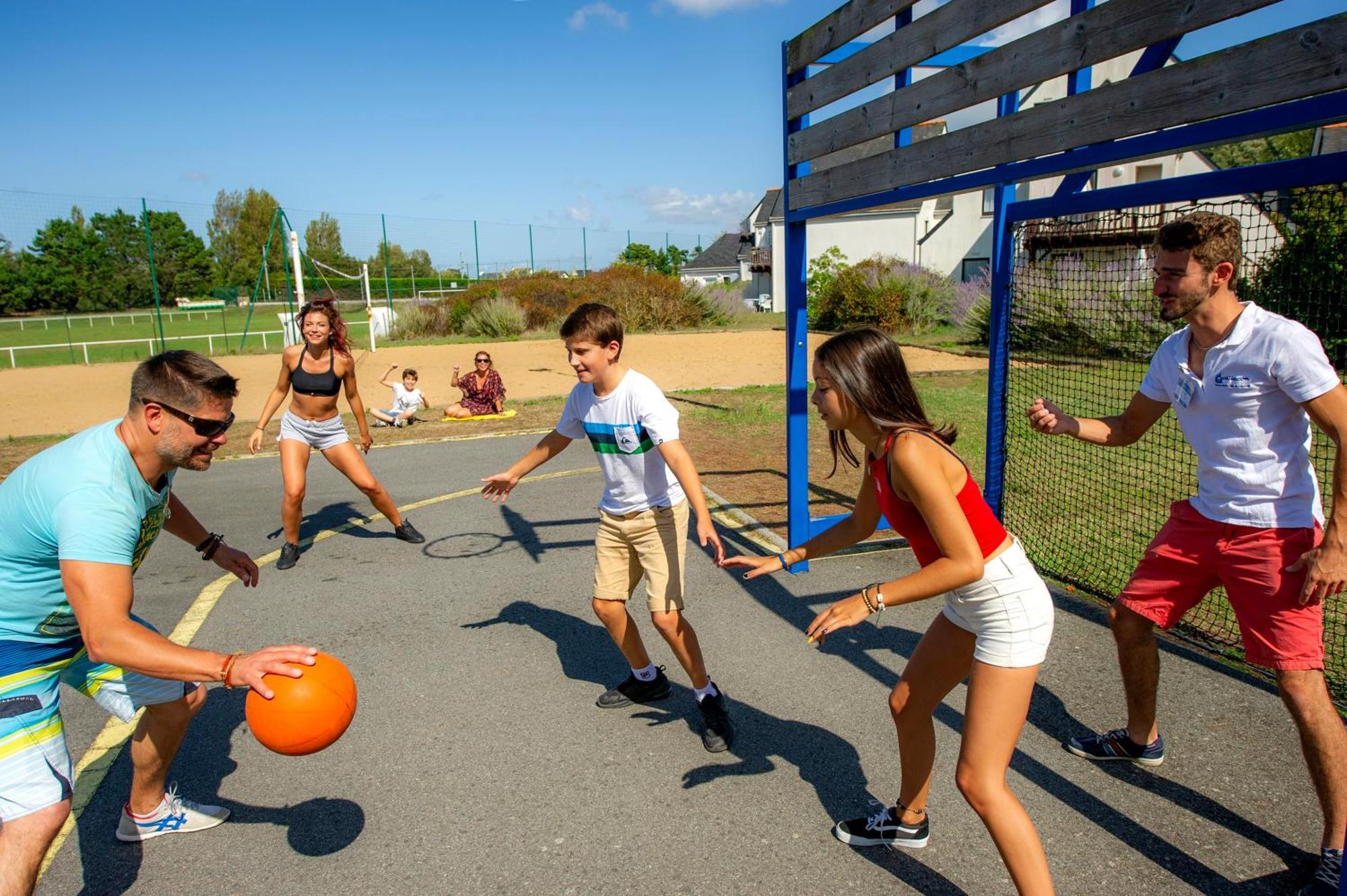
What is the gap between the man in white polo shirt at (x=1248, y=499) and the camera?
2.92 meters

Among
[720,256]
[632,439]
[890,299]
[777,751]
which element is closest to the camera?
[777,751]

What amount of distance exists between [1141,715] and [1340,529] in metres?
1.23

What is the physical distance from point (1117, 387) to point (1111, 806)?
10.2 metres

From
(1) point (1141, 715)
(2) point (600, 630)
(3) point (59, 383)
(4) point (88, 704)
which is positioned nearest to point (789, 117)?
(2) point (600, 630)

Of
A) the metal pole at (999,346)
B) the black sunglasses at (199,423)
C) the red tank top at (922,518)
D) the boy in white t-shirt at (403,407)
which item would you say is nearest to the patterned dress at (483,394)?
the boy in white t-shirt at (403,407)

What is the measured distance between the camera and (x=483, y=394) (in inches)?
555

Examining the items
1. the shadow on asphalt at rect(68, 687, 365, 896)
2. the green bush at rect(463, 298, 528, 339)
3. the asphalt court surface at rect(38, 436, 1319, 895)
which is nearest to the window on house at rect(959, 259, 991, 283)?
the green bush at rect(463, 298, 528, 339)

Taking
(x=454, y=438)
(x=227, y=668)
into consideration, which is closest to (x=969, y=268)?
(x=454, y=438)

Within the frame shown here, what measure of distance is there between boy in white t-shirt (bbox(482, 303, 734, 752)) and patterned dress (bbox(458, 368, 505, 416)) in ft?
32.9

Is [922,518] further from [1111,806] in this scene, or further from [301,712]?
[301,712]

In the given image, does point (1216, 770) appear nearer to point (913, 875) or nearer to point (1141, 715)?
point (1141, 715)

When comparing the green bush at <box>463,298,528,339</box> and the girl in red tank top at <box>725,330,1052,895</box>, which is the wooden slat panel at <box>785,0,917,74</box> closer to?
the girl in red tank top at <box>725,330,1052,895</box>

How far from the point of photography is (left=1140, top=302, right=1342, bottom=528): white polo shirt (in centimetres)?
→ 301

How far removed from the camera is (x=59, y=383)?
66.6ft
